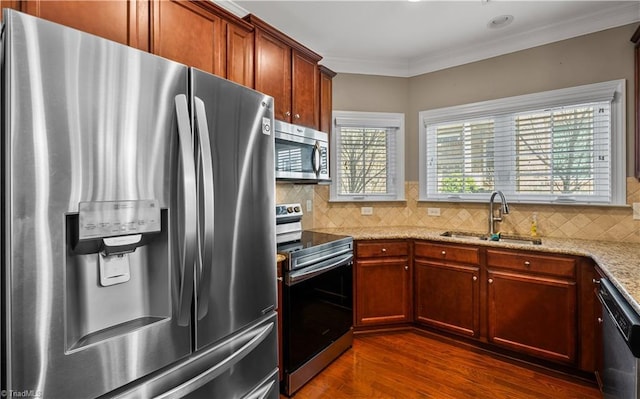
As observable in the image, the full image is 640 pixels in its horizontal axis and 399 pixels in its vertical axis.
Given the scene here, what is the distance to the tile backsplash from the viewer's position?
257 cm

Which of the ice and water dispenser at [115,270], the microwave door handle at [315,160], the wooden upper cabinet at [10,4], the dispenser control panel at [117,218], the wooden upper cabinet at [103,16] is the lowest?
the ice and water dispenser at [115,270]

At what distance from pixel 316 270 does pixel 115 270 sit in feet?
4.67

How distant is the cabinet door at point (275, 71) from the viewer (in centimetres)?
225

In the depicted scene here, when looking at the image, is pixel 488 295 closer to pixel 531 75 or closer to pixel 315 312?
pixel 315 312

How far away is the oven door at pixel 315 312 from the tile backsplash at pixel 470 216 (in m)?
0.91

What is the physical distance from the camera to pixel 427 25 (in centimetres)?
277

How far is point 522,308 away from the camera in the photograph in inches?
96.2

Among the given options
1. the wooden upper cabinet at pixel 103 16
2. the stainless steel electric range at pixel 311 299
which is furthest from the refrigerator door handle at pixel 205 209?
the stainless steel electric range at pixel 311 299

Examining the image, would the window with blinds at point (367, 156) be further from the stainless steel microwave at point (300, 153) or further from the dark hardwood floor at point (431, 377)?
the dark hardwood floor at point (431, 377)

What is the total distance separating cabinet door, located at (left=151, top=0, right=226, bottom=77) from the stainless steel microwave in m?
0.58

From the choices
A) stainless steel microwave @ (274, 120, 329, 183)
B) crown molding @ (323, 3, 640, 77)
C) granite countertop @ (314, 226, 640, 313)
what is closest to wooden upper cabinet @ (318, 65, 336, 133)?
stainless steel microwave @ (274, 120, 329, 183)

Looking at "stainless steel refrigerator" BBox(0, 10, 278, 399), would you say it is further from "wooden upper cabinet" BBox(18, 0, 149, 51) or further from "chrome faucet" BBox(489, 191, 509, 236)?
"chrome faucet" BBox(489, 191, 509, 236)

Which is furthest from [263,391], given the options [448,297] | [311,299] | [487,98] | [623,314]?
[487,98]

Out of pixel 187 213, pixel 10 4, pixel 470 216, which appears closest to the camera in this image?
pixel 187 213
